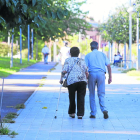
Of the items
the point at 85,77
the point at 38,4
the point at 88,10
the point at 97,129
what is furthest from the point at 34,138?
the point at 88,10

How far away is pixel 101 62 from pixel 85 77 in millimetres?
478

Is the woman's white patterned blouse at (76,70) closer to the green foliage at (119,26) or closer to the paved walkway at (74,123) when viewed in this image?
A: the paved walkway at (74,123)

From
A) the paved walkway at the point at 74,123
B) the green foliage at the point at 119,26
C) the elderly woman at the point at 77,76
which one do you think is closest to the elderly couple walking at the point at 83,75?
the elderly woman at the point at 77,76

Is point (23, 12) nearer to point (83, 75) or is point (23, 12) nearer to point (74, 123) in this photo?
point (83, 75)

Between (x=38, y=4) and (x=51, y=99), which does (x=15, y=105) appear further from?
(x=38, y=4)

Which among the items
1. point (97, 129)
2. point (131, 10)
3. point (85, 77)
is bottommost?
point (97, 129)

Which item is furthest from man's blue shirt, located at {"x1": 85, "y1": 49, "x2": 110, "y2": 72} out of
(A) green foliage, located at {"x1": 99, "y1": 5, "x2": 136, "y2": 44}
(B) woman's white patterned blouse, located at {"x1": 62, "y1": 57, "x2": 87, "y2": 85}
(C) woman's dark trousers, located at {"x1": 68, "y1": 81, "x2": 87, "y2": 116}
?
(A) green foliage, located at {"x1": 99, "y1": 5, "x2": 136, "y2": 44}

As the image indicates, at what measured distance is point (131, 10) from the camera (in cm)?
2923

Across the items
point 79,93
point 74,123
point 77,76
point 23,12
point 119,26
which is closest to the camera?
point 74,123

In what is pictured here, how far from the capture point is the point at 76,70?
997 cm

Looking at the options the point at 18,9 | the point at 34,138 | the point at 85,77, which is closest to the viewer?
the point at 34,138

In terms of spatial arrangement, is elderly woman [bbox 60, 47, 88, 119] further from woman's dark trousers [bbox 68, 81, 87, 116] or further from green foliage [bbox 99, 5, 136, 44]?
green foliage [bbox 99, 5, 136, 44]

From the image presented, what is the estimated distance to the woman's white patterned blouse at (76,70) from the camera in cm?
996

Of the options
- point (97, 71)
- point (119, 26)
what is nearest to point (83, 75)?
point (97, 71)
